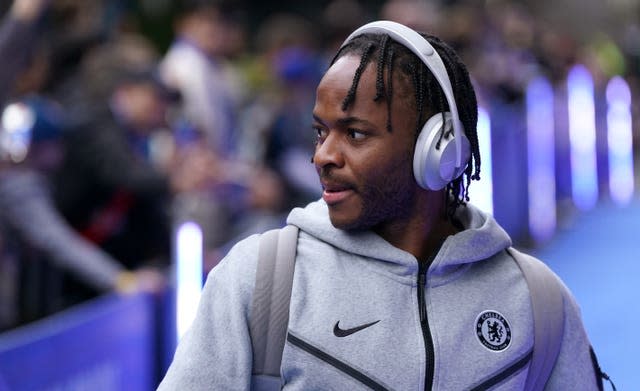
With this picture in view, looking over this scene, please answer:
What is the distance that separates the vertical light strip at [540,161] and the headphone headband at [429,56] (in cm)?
898

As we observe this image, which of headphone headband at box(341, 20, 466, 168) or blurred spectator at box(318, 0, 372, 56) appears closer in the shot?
headphone headband at box(341, 20, 466, 168)

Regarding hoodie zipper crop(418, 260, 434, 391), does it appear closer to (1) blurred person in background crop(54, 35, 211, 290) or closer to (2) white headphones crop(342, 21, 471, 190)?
(2) white headphones crop(342, 21, 471, 190)

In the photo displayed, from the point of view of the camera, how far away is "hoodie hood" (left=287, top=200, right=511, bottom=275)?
250cm

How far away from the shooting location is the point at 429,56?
8.14ft

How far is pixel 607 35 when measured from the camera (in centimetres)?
2542

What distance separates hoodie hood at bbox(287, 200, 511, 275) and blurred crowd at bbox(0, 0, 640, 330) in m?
2.64

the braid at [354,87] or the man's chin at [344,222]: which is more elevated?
the braid at [354,87]

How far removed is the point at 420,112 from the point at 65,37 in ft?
14.7

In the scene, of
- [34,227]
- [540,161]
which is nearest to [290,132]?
[34,227]

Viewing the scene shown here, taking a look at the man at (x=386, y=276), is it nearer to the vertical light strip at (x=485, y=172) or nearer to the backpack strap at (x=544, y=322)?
the backpack strap at (x=544, y=322)

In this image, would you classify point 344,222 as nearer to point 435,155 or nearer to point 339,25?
point 435,155

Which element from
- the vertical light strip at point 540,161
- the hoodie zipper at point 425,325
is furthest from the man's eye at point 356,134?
the vertical light strip at point 540,161

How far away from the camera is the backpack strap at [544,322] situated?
8.25 ft

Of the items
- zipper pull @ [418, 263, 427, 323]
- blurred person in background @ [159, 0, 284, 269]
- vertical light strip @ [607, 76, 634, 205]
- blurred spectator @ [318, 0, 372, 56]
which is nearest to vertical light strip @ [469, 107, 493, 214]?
blurred spectator @ [318, 0, 372, 56]
